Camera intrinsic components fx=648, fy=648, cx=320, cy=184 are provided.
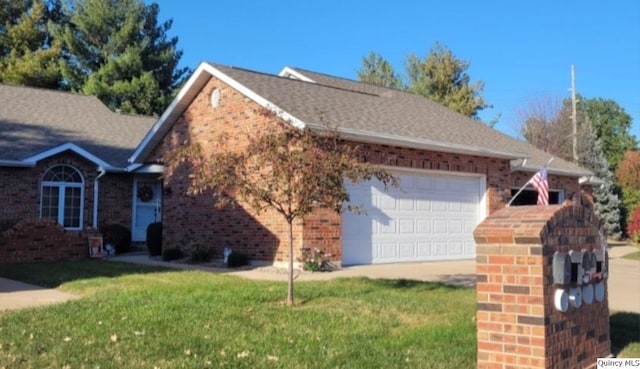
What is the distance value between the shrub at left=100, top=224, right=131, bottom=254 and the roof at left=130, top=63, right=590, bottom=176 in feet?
7.47

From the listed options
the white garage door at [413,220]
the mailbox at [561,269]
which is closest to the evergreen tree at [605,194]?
the white garage door at [413,220]

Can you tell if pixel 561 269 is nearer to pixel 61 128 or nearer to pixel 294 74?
pixel 294 74

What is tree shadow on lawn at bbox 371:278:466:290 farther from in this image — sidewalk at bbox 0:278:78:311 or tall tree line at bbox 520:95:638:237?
tall tree line at bbox 520:95:638:237

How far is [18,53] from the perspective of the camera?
37938 mm

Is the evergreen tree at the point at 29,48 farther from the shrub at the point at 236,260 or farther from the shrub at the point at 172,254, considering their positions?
the shrub at the point at 236,260

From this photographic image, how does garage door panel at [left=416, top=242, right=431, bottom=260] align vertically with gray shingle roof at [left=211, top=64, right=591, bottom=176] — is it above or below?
below

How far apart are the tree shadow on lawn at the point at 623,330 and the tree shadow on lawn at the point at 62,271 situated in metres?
8.42

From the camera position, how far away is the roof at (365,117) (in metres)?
14.8

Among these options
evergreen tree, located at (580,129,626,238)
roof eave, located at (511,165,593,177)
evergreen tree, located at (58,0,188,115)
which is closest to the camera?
roof eave, located at (511,165,593,177)

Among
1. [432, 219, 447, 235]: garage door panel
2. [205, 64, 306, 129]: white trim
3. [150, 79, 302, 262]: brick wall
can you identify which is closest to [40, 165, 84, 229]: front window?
[150, 79, 302, 262]: brick wall

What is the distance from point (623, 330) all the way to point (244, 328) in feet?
14.6

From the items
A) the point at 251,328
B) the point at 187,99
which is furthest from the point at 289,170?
the point at 187,99

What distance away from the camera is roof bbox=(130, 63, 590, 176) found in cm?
1475

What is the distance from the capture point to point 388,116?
57.4 ft
